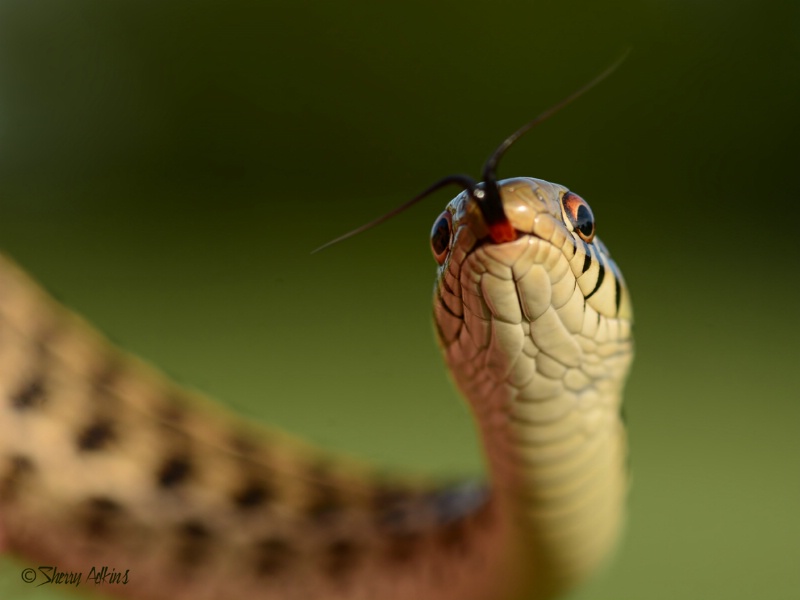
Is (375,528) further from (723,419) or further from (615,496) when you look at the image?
(723,419)

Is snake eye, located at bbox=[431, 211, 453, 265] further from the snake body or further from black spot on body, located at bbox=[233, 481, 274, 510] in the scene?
black spot on body, located at bbox=[233, 481, 274, 510]

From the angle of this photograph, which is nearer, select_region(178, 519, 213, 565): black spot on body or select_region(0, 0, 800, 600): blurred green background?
select_region(178, 519, 213, 565): black spot on body

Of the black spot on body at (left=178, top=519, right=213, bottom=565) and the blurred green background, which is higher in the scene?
the blurred green background

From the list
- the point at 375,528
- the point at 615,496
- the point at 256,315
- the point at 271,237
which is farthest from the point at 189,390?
the point at 271,237

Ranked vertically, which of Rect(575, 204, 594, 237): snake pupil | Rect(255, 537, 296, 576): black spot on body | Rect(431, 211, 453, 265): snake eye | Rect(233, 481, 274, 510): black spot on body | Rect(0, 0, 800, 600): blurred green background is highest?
Rect(0, 0, 800, 600): blurred green background

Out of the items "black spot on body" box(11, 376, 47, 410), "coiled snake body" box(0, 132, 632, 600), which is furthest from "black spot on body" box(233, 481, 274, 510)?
"black spot on body" box(11, 376, 47, 410)

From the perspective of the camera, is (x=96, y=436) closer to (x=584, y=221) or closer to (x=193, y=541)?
(x=193, y=541)
